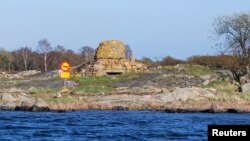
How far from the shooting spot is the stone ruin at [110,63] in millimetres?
77188

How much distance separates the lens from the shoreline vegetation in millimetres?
48812

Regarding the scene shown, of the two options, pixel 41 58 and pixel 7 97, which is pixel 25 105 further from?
pixel 41 58

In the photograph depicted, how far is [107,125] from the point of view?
116 ft

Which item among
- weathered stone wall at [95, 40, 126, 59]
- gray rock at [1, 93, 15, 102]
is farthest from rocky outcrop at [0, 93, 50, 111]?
weathered stone wall at [95, 40, 126, 59]

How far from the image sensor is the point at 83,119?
1555 inches

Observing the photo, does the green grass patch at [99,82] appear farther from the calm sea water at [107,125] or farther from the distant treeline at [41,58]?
the distant treeline at [41,58]

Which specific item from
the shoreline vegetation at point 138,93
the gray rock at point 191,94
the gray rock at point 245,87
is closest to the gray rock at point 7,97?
the shoreline vegetation at point 138,93

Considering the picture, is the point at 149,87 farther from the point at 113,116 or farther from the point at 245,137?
the point at 245,137

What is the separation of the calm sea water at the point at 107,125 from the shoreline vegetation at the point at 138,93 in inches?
137

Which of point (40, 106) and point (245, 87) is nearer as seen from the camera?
point (40, 106)

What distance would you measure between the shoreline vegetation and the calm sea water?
3488mm

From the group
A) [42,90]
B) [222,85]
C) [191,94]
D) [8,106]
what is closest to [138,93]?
[191,94]

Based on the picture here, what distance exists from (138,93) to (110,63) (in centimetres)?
2076

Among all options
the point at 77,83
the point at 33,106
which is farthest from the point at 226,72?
the point at 33,106
